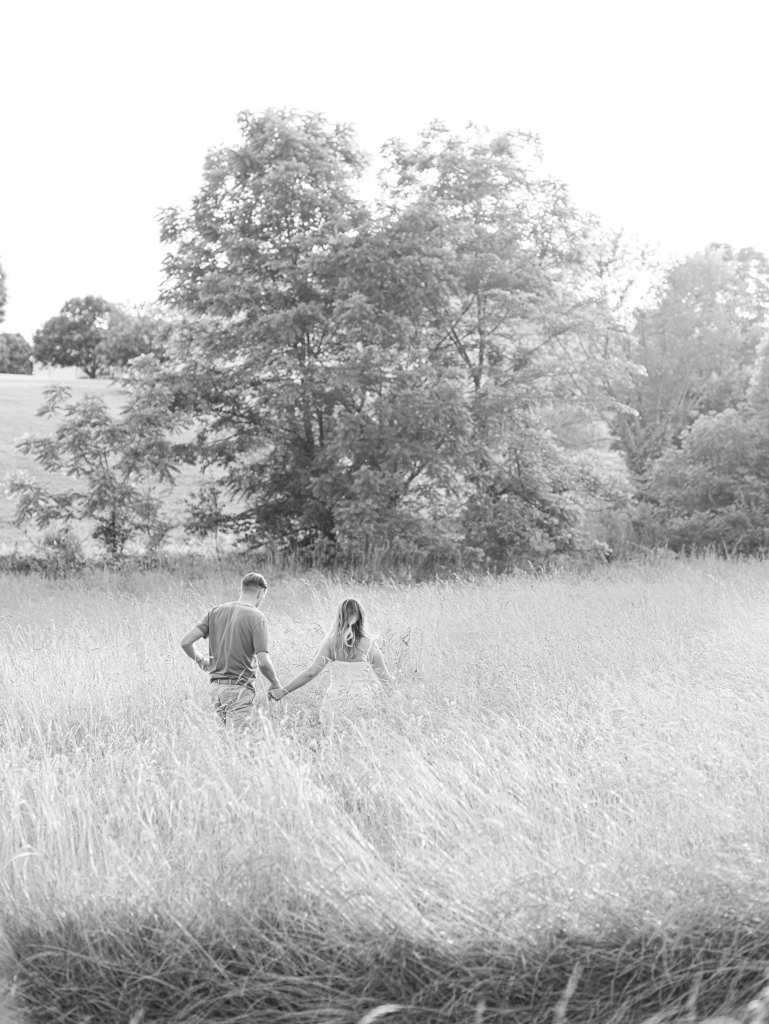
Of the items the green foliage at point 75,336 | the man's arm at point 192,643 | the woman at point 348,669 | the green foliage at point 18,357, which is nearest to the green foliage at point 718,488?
the woman at point 348,669

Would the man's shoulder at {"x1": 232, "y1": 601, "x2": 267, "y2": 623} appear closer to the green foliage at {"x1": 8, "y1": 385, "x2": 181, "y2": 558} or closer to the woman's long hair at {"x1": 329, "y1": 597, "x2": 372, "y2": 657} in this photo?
the woman's long hair at {"x1": 329, "y1": 597, "x2": 372, "y2": 657}

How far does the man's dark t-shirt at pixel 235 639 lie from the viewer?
7680 millimetres

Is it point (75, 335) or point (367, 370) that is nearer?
point (367, 370)

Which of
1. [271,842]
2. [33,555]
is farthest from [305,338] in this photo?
[271,842]

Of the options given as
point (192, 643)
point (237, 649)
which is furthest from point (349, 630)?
point (192, 643)

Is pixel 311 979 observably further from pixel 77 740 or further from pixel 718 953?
pixel 77 740

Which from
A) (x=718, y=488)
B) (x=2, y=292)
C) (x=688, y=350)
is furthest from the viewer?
(x=2, y=292)

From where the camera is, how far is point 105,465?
835 inches

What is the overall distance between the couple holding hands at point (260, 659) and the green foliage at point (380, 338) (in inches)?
449

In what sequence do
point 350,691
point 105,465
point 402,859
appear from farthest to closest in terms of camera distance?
point 105,465 → point 350,691 → point 402,859

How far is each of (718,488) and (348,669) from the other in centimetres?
1923

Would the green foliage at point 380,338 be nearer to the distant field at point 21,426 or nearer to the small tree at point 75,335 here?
the distant field at point 21,426

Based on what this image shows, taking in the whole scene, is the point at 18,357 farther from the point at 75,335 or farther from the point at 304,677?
the point at 304,677

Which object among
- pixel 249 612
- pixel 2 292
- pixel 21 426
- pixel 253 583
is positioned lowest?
pixel 249 612
